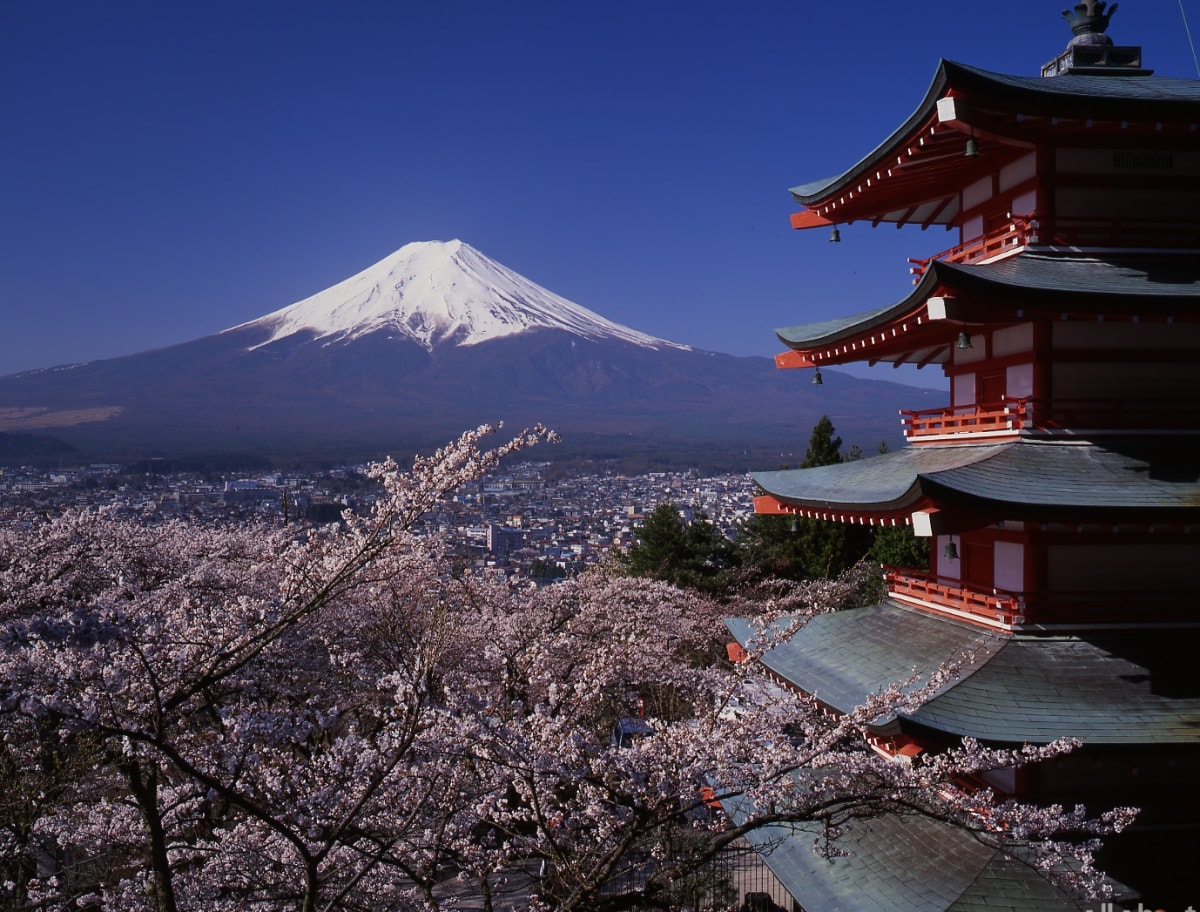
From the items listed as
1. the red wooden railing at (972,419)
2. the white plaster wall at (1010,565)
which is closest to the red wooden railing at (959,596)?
the white plaster wall at (1010,565)

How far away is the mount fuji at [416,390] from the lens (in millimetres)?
60188

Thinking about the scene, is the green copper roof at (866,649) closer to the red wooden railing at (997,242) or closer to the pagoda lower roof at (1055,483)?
the pagoda lower roof at (1055,483)

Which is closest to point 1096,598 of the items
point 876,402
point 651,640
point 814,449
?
point 651,640

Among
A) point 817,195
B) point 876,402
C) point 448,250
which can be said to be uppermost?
point 448,250

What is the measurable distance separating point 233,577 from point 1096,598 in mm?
8258

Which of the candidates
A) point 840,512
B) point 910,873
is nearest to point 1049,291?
point 840,512

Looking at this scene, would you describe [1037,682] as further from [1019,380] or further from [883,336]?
[883,336]

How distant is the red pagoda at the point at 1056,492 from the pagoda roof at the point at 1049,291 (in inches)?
0.8

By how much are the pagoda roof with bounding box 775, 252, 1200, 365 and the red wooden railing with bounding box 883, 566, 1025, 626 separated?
2152mm

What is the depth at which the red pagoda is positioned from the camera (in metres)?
5.67

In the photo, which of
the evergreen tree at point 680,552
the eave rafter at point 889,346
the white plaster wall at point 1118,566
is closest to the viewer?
the white plaster wall at point 1118,566

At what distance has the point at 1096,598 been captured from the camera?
20.9ft

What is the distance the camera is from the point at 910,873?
229 inches

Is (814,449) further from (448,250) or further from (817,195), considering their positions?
(448,250)
